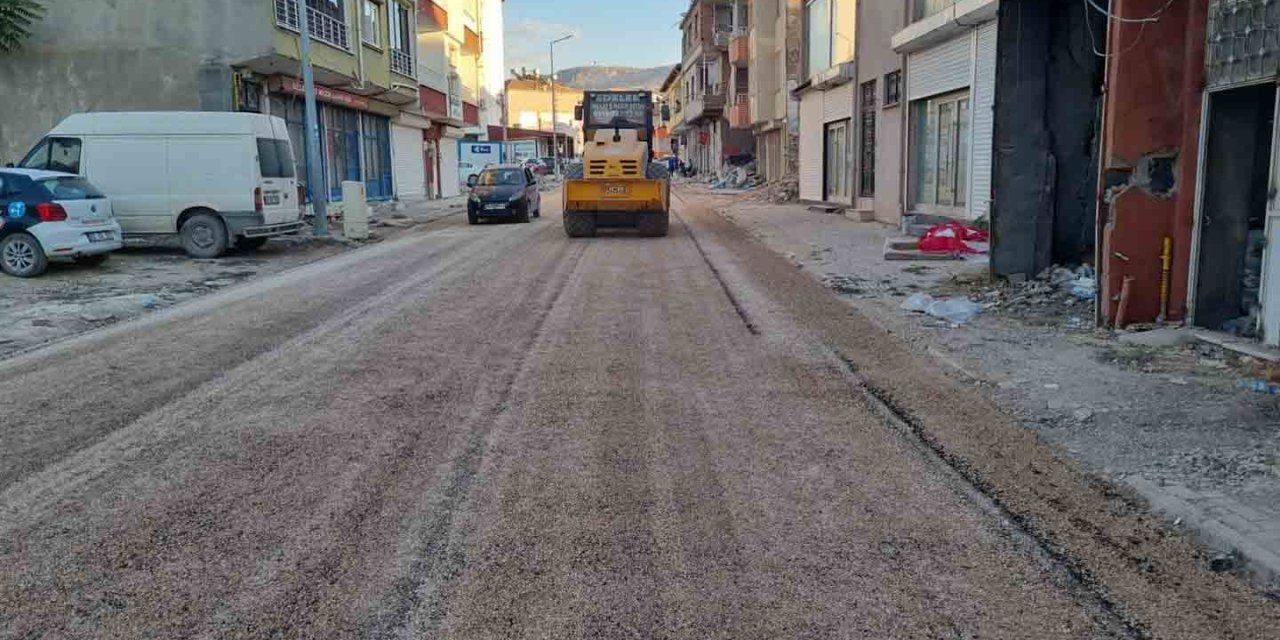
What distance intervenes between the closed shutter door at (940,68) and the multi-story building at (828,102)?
4.98m

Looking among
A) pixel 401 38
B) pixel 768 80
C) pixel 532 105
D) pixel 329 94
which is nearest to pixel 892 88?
pixel 329 94

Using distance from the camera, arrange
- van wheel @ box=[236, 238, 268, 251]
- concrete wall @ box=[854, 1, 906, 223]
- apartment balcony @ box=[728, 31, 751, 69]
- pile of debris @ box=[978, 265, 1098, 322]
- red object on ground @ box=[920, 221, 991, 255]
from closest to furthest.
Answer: pile of debris @ box=[978, 265, 1098, 322] → red object on ground @ box=[920, 221, 991, 255] → van wheel @ box=[236, 238, 268, 251] → concrete wall @ box=[854, 1, 906, 223] → apartment balcony @ box=[728, 31, 751, 69]

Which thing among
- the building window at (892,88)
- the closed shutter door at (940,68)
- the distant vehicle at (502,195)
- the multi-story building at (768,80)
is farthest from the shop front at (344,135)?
the multi-story building at (768,80)

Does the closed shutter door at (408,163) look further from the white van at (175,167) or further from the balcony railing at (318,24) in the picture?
the white van at (175,167)

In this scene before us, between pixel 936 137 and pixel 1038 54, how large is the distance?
8.14 metres

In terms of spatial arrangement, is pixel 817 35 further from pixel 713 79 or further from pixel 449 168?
pixel 713 79

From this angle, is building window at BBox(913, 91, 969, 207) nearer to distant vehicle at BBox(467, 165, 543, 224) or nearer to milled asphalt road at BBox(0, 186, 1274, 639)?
distant vehicle at BBox(467, 165, 543, 224)

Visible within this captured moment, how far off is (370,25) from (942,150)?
19.0 meters

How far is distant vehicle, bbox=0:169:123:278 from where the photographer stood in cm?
1368

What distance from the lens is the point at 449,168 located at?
48.3 meters

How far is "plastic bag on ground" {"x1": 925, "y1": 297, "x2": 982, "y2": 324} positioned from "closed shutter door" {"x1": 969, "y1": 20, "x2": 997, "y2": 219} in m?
6.82

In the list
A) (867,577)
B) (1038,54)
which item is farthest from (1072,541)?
(1038,54)

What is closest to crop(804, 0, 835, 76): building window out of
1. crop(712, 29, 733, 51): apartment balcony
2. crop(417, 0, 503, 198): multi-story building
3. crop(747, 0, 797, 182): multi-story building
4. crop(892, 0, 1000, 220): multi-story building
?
crop(892, 0, 1000, 220): multi-story building

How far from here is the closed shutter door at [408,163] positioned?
37.2 m
